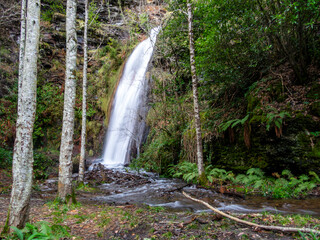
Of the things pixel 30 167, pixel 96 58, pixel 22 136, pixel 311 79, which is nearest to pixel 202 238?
pixel 30 167

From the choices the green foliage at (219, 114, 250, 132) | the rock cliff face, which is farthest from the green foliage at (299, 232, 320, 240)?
the rock cliff face

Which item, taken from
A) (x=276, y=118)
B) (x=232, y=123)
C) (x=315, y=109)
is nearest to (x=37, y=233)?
(x=276, y=118)

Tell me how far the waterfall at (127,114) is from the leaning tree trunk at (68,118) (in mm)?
7005

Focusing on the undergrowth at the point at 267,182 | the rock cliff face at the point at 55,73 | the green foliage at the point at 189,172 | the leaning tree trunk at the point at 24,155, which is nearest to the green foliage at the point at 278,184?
the undergrowth at the point at 267,182

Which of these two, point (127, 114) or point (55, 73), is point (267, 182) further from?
point (55, 73)

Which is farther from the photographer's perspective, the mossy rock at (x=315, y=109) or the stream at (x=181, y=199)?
the mossy rock at (x=315, y=109)

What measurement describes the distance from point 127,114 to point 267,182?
10.5 meters

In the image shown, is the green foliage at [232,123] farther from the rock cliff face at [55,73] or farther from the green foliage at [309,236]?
the rock cliff face at [55,73]

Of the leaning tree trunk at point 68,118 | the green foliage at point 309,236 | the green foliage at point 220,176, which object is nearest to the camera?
the green foliage at point 309,236

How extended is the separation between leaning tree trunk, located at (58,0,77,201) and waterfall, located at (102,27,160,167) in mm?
7005

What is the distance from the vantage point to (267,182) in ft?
20.7

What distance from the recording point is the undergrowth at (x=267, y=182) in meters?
5.58

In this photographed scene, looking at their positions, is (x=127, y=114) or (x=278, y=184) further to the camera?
(x=127, y=114)

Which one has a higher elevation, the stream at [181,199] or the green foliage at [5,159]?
the green foliage at [5,159]
